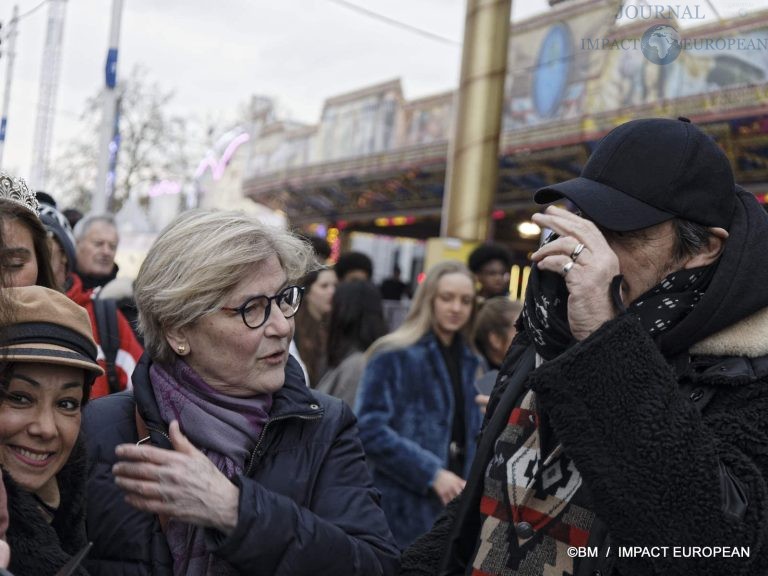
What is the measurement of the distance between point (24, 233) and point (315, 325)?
12.2 ft

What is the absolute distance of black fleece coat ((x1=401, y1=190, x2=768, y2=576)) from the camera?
156 centimetres

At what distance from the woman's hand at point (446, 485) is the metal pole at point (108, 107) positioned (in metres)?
8.28

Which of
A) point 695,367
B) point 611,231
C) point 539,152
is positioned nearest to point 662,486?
point 695,367

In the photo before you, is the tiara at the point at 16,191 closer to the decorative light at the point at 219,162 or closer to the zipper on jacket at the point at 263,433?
the zipper on jacket at the point at 263,433

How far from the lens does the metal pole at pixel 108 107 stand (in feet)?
37.6

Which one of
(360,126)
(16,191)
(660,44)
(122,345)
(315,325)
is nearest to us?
(16,191)

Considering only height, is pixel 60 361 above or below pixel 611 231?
below

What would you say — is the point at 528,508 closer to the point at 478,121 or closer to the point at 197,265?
the point at 197,265

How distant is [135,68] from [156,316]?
2399cm

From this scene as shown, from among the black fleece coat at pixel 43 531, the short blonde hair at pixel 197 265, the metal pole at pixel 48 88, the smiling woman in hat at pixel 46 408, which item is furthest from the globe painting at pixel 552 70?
the black fleece coat at pixel 43 531

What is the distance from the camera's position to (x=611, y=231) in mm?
1838

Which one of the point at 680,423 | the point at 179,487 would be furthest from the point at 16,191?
the point at 680,423

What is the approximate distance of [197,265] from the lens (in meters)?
2.06

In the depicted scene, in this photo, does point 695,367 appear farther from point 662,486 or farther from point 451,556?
point 451,556
